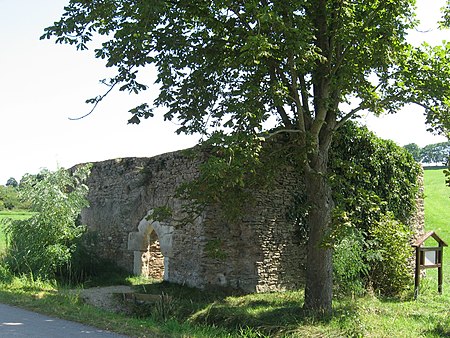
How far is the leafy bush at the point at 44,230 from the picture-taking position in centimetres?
1248

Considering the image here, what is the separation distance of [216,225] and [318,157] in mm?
A: 3078

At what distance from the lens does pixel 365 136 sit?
13.9 m

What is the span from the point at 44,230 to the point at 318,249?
6.84 metres

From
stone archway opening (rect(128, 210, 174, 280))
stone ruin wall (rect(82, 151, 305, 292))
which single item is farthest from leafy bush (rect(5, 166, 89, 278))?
stone ruin wall (rect(82, 151, 305, 292))

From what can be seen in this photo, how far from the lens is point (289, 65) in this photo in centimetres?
895

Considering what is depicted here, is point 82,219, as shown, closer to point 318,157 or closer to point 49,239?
point 49,239

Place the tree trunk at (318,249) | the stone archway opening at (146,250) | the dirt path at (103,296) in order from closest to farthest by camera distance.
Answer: the tree trunk at (318,249) → the dirt path at (103,296) → the stone archway opening at (146,250)

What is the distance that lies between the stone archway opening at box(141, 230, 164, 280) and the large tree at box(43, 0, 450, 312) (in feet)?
18.7

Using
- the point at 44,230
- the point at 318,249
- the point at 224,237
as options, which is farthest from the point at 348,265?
A: the point at 44,230

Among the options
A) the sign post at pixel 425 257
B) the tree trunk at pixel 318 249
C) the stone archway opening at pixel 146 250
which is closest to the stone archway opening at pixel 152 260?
the stone archway opening at pixel 146 250

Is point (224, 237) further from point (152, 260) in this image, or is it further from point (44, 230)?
point (44, 230)

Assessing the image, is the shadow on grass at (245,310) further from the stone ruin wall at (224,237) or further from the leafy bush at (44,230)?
the leafy bush at (44,230)

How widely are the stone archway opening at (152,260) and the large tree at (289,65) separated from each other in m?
5.69

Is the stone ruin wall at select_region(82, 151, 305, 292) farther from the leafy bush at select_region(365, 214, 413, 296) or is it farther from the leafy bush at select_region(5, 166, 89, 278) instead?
the leafy bush at select_region(5, 166, 89, 278)
